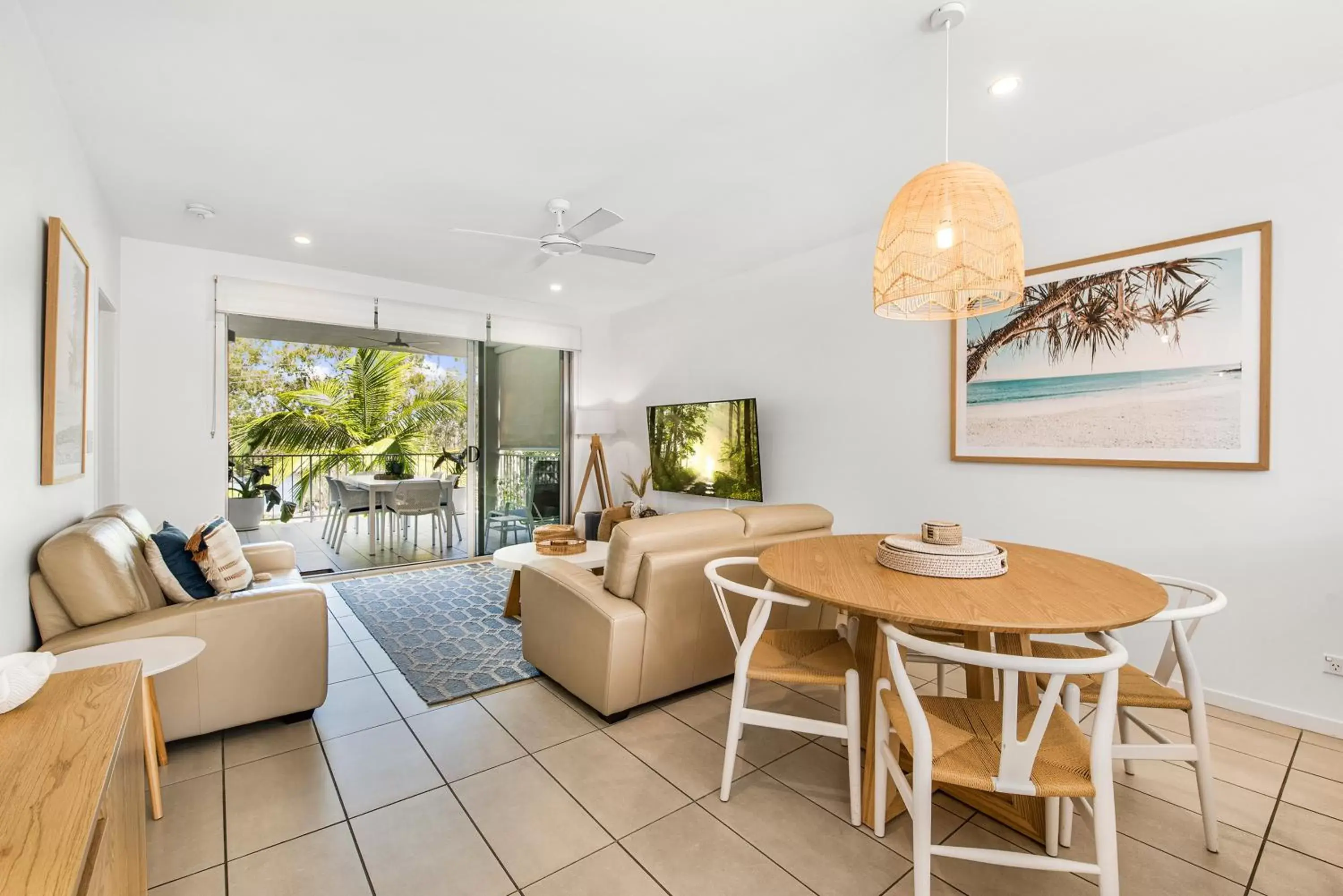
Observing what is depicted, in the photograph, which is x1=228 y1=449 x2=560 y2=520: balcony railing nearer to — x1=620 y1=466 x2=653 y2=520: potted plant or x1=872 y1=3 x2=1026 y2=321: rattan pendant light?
x1=620 y1=466 x2=653 y2=520: potted plant

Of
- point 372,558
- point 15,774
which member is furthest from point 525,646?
point 372,558

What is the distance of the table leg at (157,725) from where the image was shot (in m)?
1.95

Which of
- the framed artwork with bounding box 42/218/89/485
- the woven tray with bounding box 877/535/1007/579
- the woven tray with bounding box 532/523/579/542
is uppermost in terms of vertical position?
the framed artwork with bounding box 42/218/89/485

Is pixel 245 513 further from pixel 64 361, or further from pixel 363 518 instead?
pixel 64 361

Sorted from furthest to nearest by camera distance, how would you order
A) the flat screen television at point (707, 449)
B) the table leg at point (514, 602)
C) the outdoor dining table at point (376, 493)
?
1. the outdoor dining table at point (376, 493)
2. the flat screen television at point (707, 449)
3. the table leg at point (514, 602)

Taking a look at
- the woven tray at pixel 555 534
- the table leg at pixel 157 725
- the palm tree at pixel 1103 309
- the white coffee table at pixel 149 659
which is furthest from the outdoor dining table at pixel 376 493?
the palm tree at pixel 1103 309

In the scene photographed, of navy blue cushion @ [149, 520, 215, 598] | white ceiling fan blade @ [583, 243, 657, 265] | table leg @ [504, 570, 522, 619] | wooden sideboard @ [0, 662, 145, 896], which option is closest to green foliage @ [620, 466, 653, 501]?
table leg @ [504, 570, 522, 619]

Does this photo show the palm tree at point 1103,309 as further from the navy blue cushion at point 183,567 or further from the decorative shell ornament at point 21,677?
the navy blue cushion at point 183,567

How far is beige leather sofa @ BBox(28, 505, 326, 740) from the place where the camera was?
1.96 metres

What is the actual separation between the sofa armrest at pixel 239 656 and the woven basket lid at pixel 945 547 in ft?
7.24

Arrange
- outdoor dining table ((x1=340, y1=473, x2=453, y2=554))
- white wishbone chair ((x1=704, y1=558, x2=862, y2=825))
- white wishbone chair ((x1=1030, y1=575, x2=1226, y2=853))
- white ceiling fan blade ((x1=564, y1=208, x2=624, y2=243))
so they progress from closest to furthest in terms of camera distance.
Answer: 1. white wishbone chair ((x1=1030, y1=575, x2=1226, y2=853))
2. white wishbone chair ((x1=704, y1=558, x2=862, y2=825))
3. white ceiling fan blade ((x1=564, y1=208, x2=624, y2=243))
4. outdoor dining table ((x1=340, y1=473, x2=453, y2=554))

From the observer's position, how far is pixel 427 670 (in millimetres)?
2934

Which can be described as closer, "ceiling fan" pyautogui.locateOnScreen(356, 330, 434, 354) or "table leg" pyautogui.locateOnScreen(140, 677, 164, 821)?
"table leg" pyautogui.locateOnScreen(140, 677, 164, 821)

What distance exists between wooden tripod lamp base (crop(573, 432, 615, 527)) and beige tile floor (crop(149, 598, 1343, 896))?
3.53 metres
